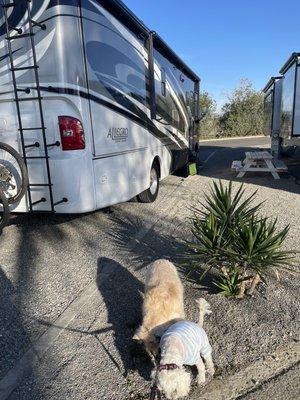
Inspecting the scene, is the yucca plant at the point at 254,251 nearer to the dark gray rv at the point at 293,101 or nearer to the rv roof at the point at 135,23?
the rv roof at the point at 135,23

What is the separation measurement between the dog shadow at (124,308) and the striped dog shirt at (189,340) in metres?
0.49

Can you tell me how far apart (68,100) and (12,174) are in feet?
4.13

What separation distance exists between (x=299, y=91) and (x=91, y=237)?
6.61 meters

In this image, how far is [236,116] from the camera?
125ft

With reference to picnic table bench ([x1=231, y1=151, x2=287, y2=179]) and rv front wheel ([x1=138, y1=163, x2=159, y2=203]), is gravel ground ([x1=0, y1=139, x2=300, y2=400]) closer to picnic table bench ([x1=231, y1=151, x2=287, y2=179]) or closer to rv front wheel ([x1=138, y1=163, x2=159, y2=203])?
rv front wheel ([x1=138, y1=163, x2=159, y2=203])

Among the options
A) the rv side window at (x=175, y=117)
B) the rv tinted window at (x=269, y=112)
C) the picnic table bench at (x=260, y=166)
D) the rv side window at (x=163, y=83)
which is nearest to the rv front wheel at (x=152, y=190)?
the rv side window at (x=163, y=83)

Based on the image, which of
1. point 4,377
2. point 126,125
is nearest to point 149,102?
point 126,125

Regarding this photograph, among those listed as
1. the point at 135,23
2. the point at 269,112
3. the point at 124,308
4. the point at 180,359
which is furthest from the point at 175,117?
the point at 269,112

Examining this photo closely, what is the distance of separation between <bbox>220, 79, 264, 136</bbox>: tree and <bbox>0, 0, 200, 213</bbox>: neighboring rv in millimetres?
33302

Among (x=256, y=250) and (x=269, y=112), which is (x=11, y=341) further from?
(x=269, y=112)

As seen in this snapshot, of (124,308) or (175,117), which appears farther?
(175,117)

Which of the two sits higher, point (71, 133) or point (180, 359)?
point (71, 133)

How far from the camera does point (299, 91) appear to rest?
30.5 feet

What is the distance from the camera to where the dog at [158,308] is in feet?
9.17
